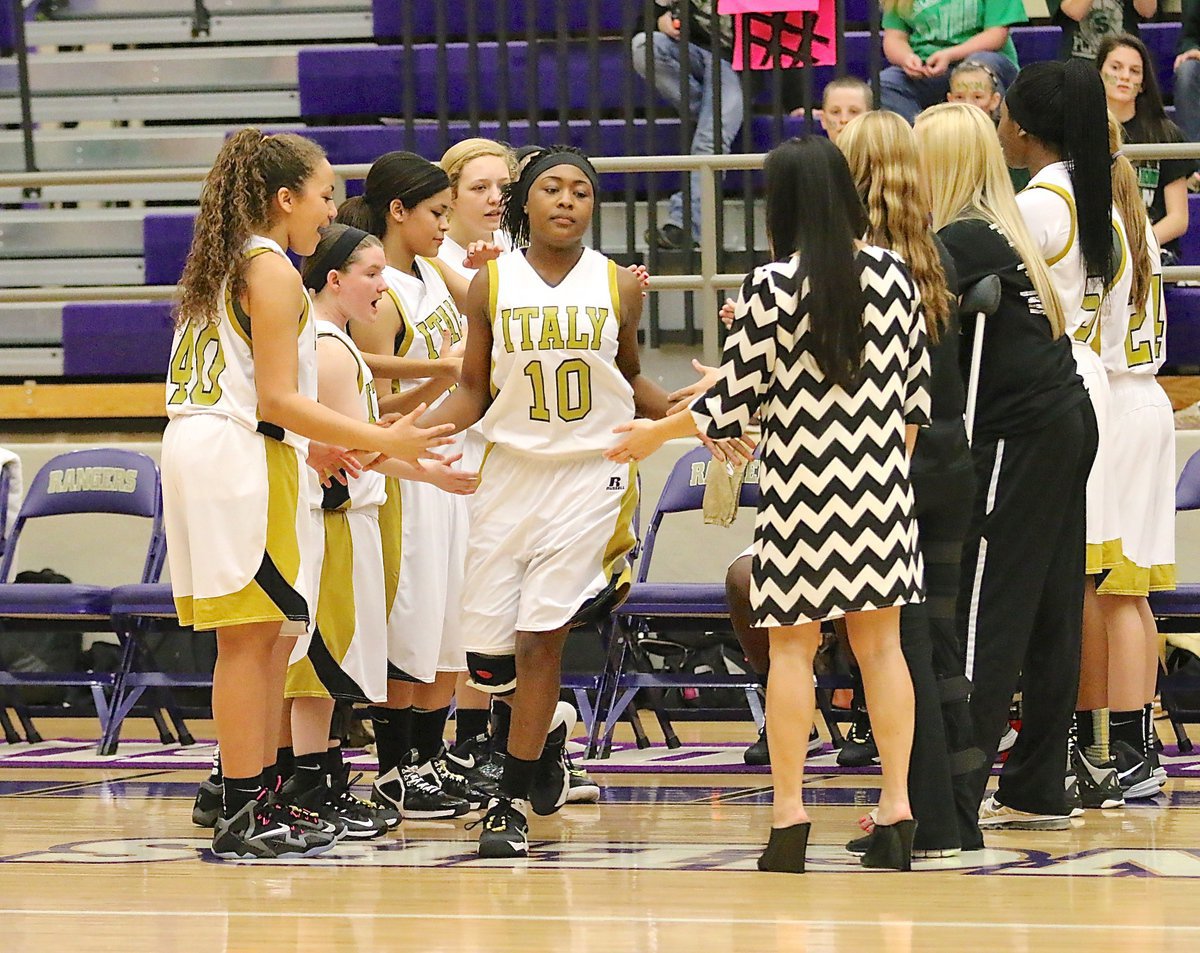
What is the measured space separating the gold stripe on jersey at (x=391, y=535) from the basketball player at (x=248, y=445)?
58 cm

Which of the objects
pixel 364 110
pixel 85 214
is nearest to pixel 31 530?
pixel 85 214

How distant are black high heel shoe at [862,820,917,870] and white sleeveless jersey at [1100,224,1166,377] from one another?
1.63 m

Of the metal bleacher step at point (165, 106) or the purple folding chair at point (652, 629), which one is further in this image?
the metal bleacher step at point (165, 106)

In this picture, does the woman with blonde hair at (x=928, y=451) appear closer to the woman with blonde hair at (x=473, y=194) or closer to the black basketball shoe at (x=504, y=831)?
the black basketball shoe at (x=504, y=831)

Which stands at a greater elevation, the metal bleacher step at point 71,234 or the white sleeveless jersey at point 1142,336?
the metal bleacher step at point 71,234

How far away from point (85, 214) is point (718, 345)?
329 centimetres

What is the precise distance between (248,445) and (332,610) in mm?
626

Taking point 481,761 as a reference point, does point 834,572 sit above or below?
above

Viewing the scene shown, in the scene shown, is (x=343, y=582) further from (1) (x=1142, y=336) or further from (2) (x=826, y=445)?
(1) (x=1142, y=336)

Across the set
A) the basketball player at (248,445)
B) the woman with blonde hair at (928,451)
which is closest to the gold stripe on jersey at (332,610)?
the basketball player at (248,445)

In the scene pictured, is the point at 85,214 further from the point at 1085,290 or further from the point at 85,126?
the point at 1085,290

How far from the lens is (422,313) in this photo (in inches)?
192

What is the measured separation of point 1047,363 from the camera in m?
4.12

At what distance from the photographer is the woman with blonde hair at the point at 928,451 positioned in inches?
151
